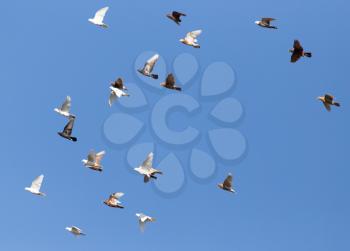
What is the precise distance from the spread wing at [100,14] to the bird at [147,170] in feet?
40.3

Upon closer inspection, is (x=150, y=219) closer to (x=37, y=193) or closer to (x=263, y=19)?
(x=37, y=193)

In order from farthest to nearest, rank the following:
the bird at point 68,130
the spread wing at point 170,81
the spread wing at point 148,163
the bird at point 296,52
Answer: the bird at point 68,130, the spread wing at point 148,163, the spread wing at point 170,81, the bird at point 296,52

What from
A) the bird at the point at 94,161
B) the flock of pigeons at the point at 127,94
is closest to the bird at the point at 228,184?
the flock of pigeons at the point at 127,94

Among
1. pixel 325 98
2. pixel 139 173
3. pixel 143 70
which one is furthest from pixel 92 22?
pixel 325 98

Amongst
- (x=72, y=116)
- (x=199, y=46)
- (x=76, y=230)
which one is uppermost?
(x=199, y=46)

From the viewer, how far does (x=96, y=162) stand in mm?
102938

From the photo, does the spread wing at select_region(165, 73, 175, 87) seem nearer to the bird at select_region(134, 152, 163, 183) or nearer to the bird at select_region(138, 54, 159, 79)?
the bird at select_region(138, 54, 159, 79)

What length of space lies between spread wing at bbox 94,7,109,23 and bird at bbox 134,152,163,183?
12.3m

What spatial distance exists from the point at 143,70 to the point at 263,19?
36.4 feet

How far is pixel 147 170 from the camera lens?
10100 cm

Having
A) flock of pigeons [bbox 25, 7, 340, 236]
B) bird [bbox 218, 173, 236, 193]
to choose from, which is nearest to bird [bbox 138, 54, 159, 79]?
flock of pigeons [bbox 25, 7, 340, 236]

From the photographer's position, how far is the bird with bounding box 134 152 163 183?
100625 millimetres

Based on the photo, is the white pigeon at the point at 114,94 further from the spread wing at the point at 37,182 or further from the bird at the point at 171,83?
the spread wing at the point at 37,182

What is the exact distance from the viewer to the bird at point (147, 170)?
10062 centimetres
